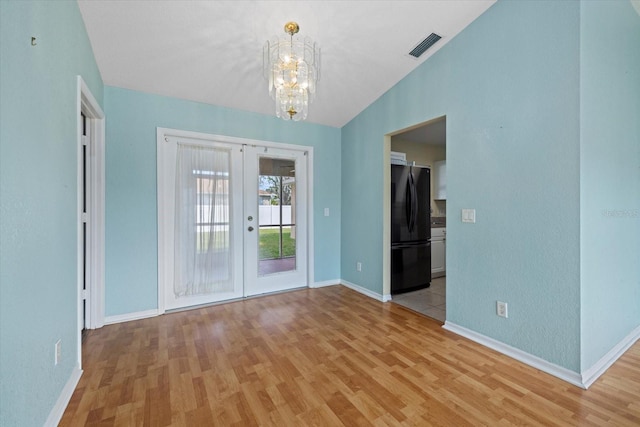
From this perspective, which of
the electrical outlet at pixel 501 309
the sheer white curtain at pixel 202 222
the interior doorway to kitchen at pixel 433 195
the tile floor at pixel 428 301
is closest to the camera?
the electrical outlet at pixel 501 309

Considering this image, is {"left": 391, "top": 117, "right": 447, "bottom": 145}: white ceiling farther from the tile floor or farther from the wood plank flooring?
the wood plank flooring

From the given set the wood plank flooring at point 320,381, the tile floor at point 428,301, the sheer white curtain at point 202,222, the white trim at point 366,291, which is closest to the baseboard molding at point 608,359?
the wood plank flooring at point 320,381

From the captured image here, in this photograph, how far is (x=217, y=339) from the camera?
8.30 ft

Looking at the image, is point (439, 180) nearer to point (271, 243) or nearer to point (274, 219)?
point (274, 219)

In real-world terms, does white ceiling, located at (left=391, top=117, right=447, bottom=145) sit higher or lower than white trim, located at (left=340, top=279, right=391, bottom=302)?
higher

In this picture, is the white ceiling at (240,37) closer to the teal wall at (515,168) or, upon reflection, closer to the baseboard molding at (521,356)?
the teal wall at (515,168)

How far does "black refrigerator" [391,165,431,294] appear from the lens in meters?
3.76

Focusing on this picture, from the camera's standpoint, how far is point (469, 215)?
8.36 ft

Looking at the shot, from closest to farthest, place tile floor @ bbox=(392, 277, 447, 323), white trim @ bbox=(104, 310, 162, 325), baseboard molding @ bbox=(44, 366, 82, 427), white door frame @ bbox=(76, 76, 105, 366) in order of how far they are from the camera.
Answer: baseboard molding @ bbox=(44, 366, 82, 427) < white door frame @ bbox=(76, 76, 105, 366) < white trim @ bbox=(104, 310, 162, 325) < tile floor @ bbox=(392, 277, 447, 323)

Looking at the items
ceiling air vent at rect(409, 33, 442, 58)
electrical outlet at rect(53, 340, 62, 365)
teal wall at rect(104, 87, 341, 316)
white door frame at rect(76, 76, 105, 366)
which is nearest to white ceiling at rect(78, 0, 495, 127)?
ceiling air vent at rect(409, 33, 442, 58)

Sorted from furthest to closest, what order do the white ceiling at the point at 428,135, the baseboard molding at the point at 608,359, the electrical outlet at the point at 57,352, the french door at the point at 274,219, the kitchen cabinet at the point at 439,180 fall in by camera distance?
the kitchen cabinet at the point at 439,180 < the white ceiling at the point at 428,135 < the french door at the point at 274,219 < the baseboard molding at the point at 608,359 < the electrical outlet at the point at 57,352

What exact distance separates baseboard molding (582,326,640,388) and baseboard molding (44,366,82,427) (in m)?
3.26

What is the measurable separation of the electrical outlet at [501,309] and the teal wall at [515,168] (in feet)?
0.14

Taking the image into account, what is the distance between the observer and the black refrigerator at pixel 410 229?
3.76 metres
